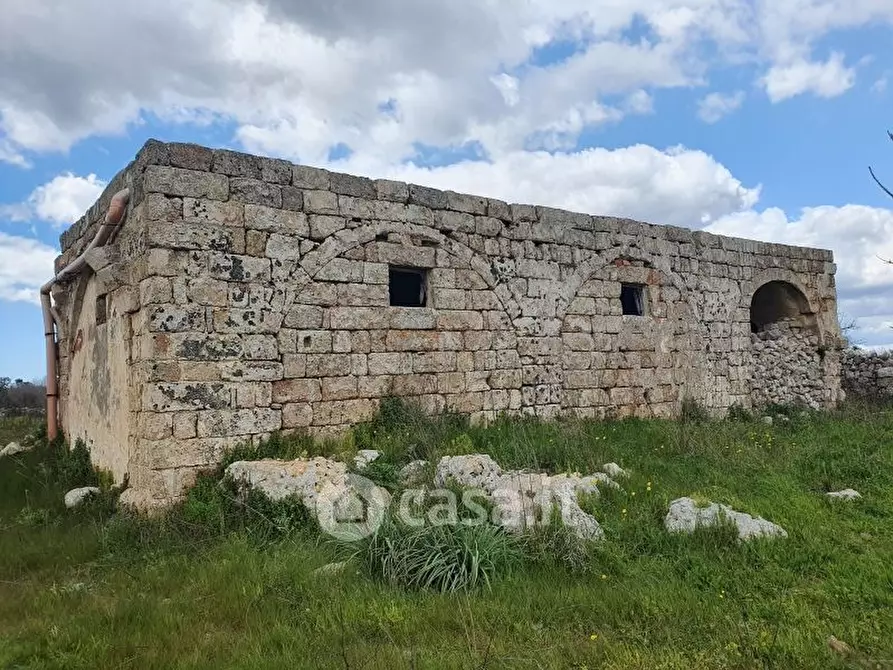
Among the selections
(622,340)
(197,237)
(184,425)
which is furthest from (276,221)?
(622,340)

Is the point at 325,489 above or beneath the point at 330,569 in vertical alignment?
above

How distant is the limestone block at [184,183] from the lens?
6.55 meters

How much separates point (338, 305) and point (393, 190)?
1.61 meters

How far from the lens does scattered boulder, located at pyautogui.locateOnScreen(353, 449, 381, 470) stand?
6.50 m

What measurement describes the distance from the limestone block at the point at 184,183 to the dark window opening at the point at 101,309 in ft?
6.87

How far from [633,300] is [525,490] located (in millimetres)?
5684

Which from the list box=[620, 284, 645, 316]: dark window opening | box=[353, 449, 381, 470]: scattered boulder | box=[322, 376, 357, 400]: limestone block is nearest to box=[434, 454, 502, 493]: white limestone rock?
box=[353, 449, 381, 470]: scattered boulder

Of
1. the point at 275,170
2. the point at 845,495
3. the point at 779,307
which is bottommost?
the point at 845,495

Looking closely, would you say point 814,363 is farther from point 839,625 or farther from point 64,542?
point 64,542

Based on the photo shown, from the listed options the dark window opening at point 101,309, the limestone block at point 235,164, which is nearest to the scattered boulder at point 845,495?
the limestone block at point 235,164

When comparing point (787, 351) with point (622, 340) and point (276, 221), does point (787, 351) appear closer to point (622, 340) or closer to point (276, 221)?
point (622, 340)

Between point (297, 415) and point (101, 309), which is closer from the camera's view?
point (297, 415)

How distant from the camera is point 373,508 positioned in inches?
221

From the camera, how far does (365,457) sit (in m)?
6.70
